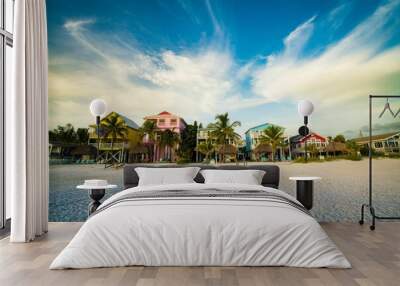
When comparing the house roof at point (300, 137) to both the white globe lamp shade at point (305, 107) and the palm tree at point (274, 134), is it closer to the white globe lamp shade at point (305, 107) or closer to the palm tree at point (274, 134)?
the palm tree at point (274, 134)

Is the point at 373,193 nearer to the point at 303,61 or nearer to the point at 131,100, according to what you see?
the point at 303,61

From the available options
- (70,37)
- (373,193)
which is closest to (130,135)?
(70,37)

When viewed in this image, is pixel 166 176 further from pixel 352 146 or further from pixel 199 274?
pixel 352 146

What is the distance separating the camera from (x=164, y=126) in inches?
261

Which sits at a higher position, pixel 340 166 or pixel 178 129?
pixel 178 129

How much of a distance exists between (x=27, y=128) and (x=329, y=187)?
4322 millimetres

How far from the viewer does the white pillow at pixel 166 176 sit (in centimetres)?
566

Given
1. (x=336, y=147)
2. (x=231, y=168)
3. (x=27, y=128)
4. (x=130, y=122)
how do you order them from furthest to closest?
(x=130, y=122) → (x=336, y=147) → (x=231, y=168) → (x=27, y=128)

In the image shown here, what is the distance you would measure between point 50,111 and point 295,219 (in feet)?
14.3

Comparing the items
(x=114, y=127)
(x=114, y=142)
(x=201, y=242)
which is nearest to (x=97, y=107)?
(x=114, y=127)

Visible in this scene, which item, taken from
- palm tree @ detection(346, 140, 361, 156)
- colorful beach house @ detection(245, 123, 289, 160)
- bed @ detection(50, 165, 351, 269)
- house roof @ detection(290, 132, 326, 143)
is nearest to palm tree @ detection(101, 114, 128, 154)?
colorful beach house @ detection(245, 123, 289, 160)

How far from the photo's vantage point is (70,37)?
658 centimetres

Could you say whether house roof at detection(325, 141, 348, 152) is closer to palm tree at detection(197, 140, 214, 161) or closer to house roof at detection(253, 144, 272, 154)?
house roof at detection(253, 144, 272, 154)

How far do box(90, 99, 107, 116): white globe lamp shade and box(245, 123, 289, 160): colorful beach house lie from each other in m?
2.17
